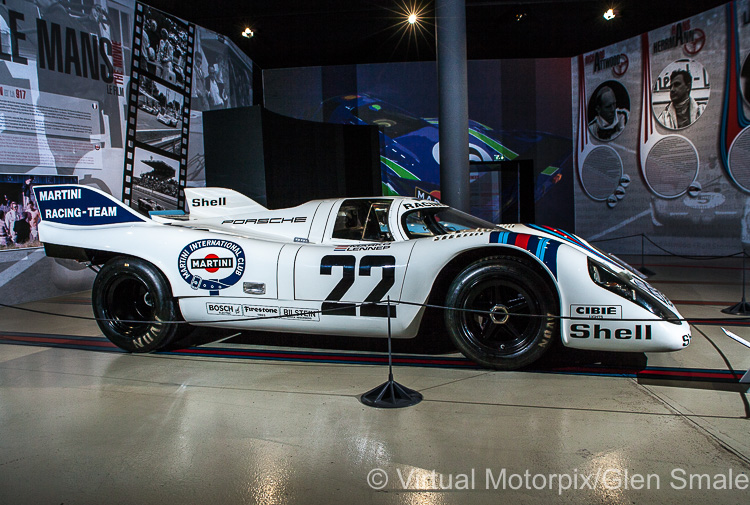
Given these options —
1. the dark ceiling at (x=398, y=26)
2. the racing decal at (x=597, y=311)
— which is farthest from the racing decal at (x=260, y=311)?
the dark ceiling at (x=398, y=26)

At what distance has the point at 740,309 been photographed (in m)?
5.38

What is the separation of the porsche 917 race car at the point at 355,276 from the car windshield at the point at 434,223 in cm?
1

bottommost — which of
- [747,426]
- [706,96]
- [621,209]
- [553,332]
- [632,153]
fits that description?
[747,426]

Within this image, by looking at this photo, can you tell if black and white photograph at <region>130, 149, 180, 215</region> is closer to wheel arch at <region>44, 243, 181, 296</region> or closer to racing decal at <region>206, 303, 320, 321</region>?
wheel arch at <region>44, 243, 181, 296</region>

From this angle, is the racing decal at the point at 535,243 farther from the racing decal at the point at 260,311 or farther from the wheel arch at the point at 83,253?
the wheel arch at the point at 83,253

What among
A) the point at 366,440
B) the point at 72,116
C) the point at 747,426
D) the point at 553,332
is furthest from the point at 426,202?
the point at 72,116

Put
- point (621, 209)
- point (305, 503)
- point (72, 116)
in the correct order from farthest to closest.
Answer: point (621, 209) < point (72, 116) < point (305, 503)

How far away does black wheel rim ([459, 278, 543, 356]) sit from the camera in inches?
135

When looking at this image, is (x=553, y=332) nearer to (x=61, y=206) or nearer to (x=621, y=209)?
(x=61, y=206)

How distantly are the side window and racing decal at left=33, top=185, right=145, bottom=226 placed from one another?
5.77 feet

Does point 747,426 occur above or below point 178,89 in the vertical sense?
below

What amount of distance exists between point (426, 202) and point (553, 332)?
5.22 ft

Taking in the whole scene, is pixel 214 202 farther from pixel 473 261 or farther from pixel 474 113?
pixel 474 113

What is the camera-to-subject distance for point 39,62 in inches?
275
